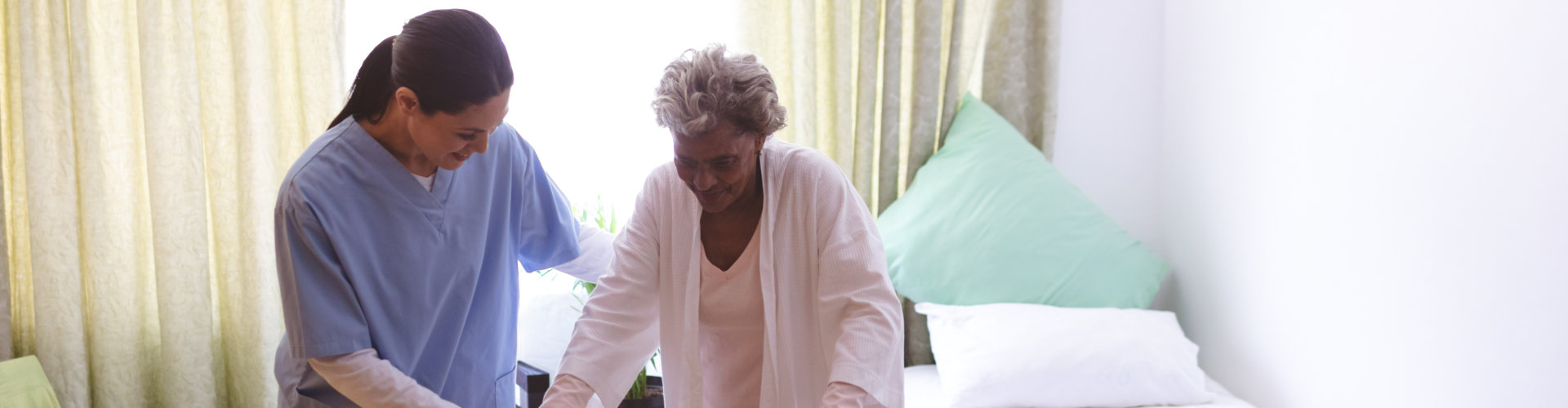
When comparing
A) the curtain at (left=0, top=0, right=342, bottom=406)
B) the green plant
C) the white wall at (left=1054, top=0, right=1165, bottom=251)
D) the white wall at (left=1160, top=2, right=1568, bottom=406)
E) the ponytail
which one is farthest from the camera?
the white wall at (left=1054, top=0, right=1165, bottom=251)

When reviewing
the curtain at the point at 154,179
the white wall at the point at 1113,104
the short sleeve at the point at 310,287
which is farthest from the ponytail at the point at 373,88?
the white wall at the point at 1113,104

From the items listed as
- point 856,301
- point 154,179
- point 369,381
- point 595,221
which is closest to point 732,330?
point 856,301

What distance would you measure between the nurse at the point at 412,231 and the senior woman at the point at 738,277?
196mm

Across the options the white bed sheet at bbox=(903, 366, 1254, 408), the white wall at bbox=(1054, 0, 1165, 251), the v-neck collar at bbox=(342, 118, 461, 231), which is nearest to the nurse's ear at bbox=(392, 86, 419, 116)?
the v-neck collar at bbox=(342, 118, 461, 231)

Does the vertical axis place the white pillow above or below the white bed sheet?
above

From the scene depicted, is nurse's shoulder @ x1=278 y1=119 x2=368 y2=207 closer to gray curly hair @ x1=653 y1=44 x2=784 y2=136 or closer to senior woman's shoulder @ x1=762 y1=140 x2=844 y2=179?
gray curly hair @ x1=653 y1=44 x2=784 y2=136

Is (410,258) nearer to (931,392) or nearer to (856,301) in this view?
(856,301)

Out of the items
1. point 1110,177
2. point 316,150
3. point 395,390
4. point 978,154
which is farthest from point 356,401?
point 1110,177

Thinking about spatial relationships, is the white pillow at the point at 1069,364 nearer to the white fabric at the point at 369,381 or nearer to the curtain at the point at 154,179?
the white fabric at the point at 369,381

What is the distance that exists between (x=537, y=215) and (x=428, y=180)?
0.20m

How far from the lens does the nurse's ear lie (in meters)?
1.28

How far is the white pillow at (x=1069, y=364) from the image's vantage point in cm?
236

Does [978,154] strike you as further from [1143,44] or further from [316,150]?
[316,150]

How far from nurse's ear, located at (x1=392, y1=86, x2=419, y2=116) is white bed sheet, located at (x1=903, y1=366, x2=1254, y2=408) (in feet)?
4.39
